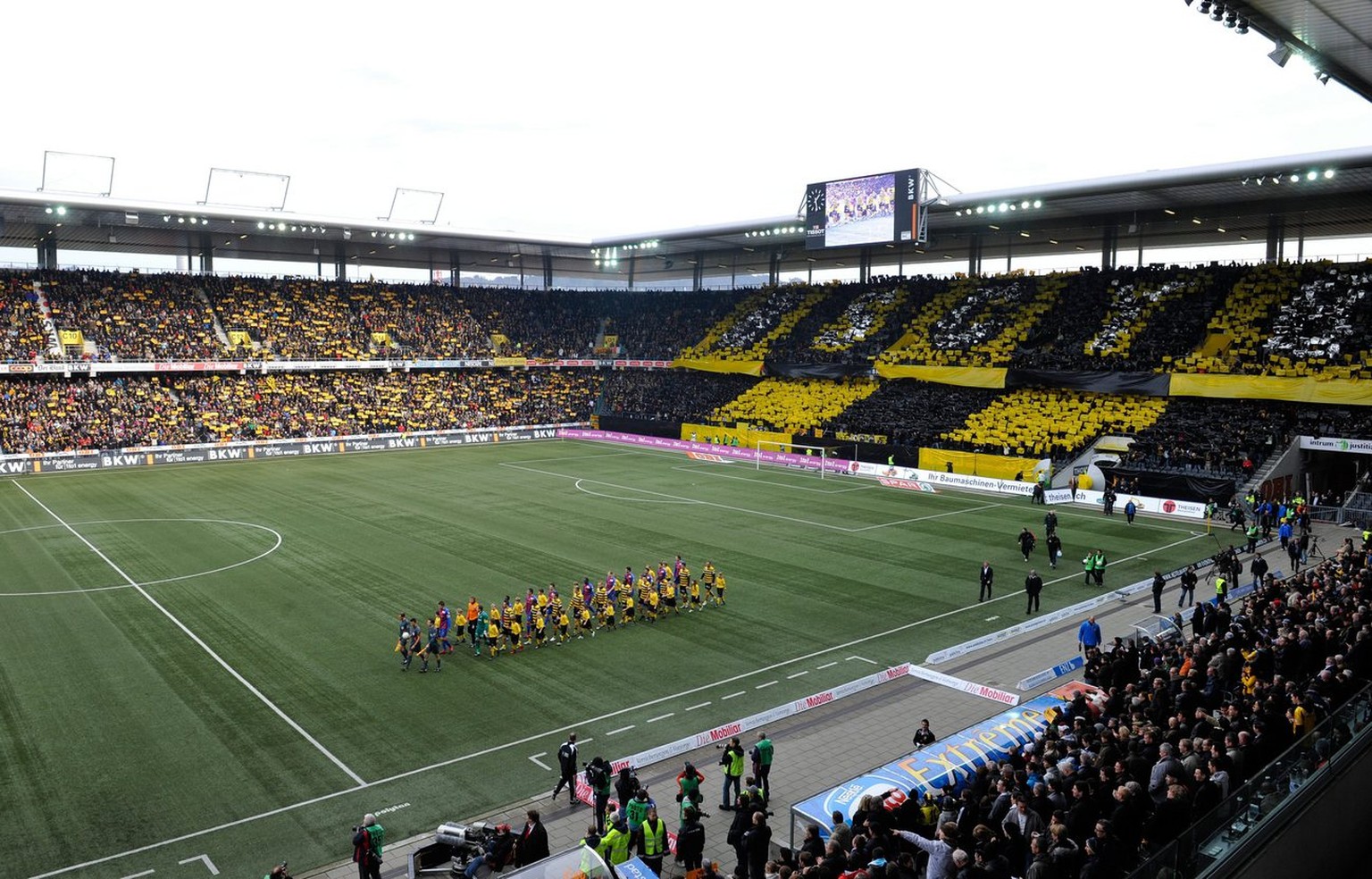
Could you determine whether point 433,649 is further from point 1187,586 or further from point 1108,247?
point 1108,247

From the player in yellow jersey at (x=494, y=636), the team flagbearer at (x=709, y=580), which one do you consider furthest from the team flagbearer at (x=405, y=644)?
the team flagbearer at (x=709, y=580)

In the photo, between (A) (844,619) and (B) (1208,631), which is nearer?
(B) (1208,631)

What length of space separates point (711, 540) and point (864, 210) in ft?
89.8

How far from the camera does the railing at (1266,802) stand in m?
8.93

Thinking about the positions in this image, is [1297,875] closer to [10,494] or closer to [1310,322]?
[1310,322]

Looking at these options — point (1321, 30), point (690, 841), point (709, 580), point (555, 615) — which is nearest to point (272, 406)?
point (709, 580)

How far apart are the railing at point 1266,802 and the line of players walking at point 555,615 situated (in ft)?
49.7

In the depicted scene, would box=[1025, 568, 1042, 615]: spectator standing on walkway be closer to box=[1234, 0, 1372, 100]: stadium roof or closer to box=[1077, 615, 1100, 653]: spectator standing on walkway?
box=[1077, 615, 1100, 653]: spectator standing on walkway

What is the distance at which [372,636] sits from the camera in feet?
73.2

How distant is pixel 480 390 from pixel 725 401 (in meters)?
19.1

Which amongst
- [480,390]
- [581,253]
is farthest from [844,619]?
[581,253]

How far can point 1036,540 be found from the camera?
111 ft

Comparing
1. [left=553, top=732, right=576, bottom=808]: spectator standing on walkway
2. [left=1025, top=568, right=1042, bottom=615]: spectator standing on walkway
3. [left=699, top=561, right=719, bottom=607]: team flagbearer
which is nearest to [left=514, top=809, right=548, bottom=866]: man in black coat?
[left=553, top=732, right=576, bottom=808]: spectator standing on walkway

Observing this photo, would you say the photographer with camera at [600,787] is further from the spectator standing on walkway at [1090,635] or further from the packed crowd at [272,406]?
the packed crowd at [272,406]
